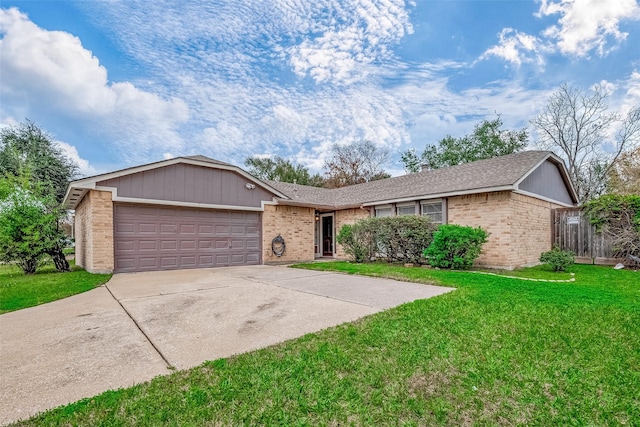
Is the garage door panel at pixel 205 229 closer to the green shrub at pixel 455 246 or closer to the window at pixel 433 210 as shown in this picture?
the green shrub at pixel 455 246

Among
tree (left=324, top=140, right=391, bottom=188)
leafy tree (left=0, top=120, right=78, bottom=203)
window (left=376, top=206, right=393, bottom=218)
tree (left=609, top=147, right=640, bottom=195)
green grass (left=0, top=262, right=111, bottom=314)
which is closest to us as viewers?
green grass (left=0, top=262, right=111, bottom=314)

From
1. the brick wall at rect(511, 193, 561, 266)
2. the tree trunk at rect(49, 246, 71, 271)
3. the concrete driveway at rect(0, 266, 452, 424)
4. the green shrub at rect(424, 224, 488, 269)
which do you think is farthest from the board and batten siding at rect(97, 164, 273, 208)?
the brick wall at rect(511, 193, 561, 266)

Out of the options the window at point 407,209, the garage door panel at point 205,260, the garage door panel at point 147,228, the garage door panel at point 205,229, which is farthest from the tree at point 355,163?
the garage door panel at point 147,228

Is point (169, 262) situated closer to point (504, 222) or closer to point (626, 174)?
point (504, 222)

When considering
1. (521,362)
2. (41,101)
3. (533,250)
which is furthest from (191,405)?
(41,101)

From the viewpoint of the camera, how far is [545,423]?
6.54 ft

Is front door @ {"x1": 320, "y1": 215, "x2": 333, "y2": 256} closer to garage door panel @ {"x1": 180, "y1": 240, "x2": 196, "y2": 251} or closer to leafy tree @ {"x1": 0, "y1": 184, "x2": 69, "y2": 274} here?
garage door panel @ {"x1": 180, "y1": 240, "x2": 196, "y2": 251}

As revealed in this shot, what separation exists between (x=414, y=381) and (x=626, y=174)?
2681cm

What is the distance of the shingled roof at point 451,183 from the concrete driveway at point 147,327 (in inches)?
208

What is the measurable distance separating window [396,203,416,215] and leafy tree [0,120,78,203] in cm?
2038

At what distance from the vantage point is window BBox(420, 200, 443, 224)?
36.8 ft

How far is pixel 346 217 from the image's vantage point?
47.5 feet

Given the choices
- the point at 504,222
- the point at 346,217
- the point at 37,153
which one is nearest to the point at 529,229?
the point at 504,222

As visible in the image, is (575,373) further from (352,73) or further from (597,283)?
(352,73)
